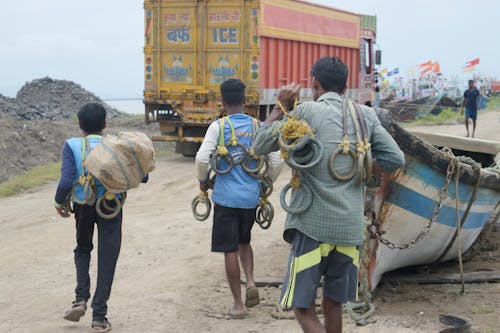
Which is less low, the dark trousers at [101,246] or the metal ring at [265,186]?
the metal ring at [265,186]

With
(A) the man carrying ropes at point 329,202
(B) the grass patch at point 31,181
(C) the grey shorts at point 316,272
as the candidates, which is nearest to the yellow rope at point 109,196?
(A) the man carrying ropes at point 329,202

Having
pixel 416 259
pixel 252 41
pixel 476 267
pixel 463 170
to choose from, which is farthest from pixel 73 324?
pixel 252 41

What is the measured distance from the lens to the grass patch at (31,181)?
40.4 ft

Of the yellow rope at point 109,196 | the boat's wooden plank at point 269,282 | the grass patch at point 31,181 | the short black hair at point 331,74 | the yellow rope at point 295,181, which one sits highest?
the short black hair at point 331,74

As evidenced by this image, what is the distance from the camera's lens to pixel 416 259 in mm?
6398

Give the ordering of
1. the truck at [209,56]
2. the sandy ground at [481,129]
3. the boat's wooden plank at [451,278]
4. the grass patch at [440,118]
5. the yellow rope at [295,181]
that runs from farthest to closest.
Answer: the grass patch at [440,118], the sandy ground at [481,129], the truck at [209,56], the boat's wooden plank at [451,278], the yellow rope at [295,181]

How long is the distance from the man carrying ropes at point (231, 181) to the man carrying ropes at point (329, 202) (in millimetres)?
1314

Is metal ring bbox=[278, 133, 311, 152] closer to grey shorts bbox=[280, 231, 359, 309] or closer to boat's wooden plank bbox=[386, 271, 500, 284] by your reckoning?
grey shorts bbox=[280, 231, 359, 309]

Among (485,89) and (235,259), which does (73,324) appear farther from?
(485,89)

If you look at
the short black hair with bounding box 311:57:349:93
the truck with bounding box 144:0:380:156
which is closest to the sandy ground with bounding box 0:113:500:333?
the short black hair with bounding box 311:57:349:93

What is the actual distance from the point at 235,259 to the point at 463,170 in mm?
1934

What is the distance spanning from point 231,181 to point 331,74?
1.64 m

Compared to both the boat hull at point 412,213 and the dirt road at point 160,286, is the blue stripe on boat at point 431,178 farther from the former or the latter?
the dirt road at point 160,286

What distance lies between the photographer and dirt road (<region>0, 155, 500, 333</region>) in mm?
5645
